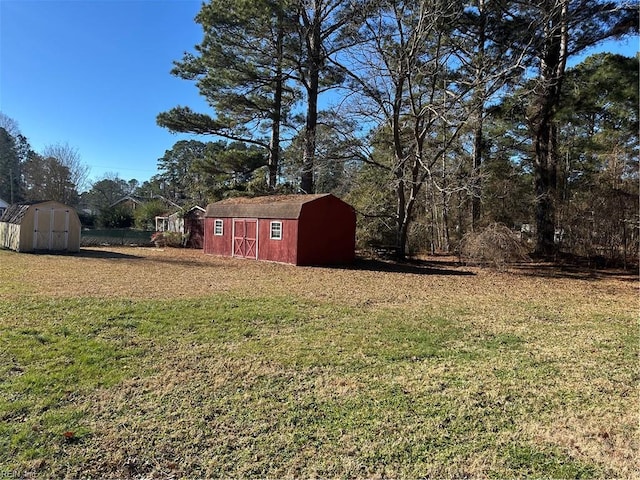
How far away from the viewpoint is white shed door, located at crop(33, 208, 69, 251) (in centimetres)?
1764

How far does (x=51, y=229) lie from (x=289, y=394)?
18569 millimetres

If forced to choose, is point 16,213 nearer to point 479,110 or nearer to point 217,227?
point 217,227

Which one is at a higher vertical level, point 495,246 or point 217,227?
point 217,227

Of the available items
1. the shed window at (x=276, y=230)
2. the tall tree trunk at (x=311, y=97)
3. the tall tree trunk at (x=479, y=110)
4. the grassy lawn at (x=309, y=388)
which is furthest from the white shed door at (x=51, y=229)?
the tall tree trunk at (x=479, y=110)

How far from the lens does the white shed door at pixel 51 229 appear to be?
1764cm

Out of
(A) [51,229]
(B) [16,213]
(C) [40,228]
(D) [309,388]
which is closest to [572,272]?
(D) [309,388]

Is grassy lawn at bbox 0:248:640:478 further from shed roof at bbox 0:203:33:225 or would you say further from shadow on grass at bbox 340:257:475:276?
shed roof at bbox 0:203:33:225

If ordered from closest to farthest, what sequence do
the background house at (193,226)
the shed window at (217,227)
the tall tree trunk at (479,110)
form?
the tall tree trunk at (479,110), the shed window at (217,227), the background house at (193,226)

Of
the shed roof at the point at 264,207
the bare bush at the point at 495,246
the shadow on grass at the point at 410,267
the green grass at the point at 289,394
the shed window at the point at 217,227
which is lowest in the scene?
the green grass at the point at 289,394

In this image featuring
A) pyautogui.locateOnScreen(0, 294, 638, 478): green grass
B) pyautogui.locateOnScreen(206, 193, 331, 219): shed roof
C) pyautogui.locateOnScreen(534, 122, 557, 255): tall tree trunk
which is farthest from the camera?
pyautogui.locateOnScreen(206, 193, 331, 219): shed roof

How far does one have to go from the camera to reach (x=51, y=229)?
1798 cm

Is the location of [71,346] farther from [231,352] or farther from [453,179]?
[453,179]

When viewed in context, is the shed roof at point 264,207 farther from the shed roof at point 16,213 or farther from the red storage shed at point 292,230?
the shed roof at point 16,213

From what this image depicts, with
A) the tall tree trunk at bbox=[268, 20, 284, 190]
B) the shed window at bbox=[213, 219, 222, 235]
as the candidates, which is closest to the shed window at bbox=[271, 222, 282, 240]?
the shed window at bbox=[213, 219, 222, 235]
